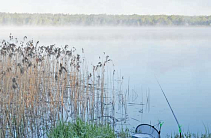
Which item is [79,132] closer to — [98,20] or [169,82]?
[169,82]

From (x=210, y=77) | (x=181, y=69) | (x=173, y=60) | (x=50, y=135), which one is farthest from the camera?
(x=173, y=60)

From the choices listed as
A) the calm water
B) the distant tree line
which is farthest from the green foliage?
the distant tree line

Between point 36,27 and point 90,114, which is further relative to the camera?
point 36,27

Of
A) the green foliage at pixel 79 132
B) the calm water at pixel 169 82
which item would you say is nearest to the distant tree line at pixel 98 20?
the calm water at pixel 169 82

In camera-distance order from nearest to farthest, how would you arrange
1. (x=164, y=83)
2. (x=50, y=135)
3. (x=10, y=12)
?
(x=50, y=135) → (x=164, y=83) → (x=10, y=12)

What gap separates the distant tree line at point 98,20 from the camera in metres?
32.3

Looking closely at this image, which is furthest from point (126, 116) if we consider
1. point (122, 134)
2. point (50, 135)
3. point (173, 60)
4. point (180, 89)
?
point (173, 60)

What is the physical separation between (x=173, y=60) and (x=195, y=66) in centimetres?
141

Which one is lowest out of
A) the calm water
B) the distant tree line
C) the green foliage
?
the green foliage

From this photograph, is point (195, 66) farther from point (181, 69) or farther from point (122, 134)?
point (122, 134)

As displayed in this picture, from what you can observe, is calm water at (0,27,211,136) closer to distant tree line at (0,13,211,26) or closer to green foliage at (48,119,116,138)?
green foliage at (48,119,116,138)

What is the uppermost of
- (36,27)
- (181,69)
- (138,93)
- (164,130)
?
(36,27)

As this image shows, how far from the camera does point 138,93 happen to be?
7211 millimetres

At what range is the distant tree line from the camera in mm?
32281
